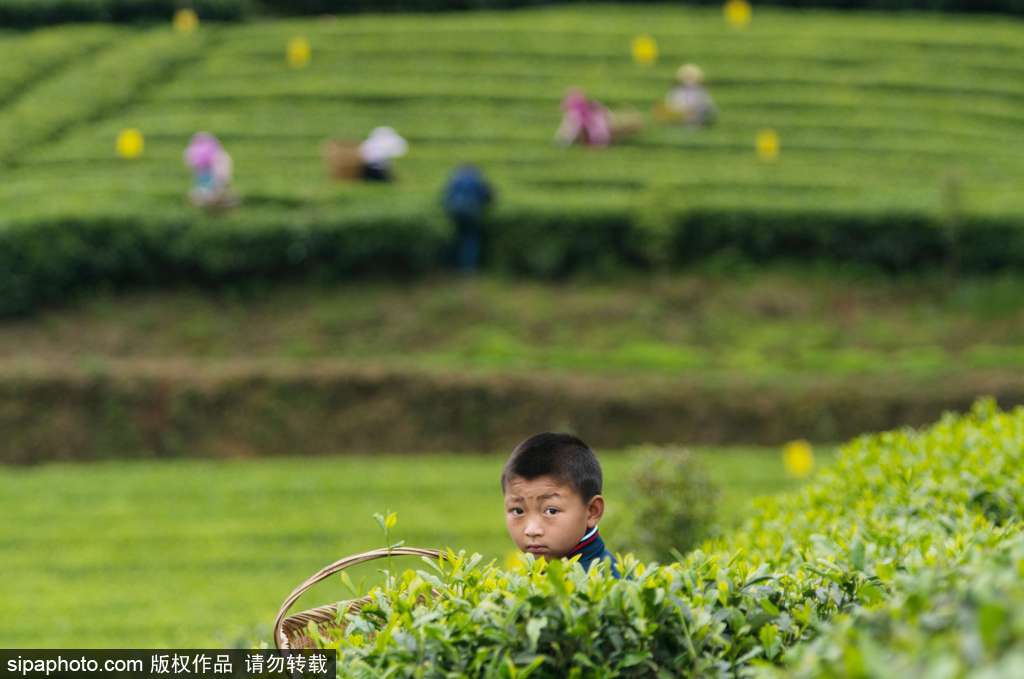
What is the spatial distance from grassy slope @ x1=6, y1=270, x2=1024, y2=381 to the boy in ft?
34.9

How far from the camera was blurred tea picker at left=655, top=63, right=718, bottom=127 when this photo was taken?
22812mm

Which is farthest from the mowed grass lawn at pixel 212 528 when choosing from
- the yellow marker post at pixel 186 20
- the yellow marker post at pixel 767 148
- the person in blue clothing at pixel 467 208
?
the yellow marker post at pixel 186 20

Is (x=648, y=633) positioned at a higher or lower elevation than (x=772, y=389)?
lower

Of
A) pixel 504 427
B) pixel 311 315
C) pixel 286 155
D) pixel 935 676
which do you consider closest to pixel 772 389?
pixel 504 427

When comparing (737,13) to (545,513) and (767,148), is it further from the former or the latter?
(545,513)

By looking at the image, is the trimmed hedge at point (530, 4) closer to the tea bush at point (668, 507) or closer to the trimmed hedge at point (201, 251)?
the trimmed hedge at point (201, 251)

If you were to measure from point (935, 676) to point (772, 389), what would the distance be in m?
12.8

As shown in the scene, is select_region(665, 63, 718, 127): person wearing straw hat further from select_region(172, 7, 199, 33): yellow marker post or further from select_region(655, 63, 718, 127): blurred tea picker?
select_region(172, 7, 199, 33): yellow marker post

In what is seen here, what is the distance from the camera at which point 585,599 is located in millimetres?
3402

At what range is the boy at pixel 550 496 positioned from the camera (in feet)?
14.4

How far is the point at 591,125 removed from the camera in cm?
2181

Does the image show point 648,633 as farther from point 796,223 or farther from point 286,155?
point 286,155

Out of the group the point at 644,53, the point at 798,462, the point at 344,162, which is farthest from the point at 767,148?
the point at 798,462

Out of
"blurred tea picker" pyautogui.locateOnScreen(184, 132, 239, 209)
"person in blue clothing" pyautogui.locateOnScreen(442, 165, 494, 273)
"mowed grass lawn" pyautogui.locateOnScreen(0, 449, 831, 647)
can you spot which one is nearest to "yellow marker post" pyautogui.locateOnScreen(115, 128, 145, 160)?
"blurred tea picker" pyautogui.locateOnScreen(184, 132, 239, 209)
